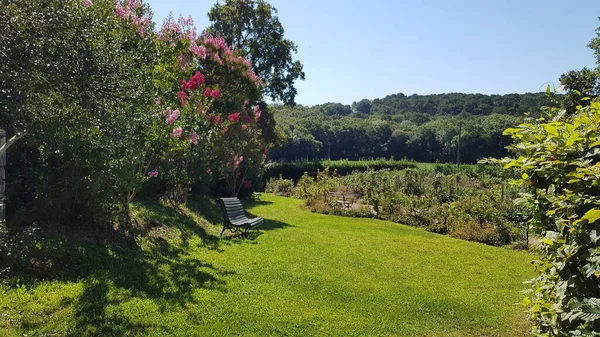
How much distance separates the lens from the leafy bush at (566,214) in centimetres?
189

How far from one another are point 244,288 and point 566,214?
4.23 meters

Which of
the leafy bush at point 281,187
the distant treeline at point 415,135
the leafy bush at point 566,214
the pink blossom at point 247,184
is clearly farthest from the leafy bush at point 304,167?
the distant treeline at point 415,135

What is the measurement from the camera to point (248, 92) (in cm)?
1439

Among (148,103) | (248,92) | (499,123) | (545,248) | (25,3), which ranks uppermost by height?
(499,123)

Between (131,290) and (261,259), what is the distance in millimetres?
2696

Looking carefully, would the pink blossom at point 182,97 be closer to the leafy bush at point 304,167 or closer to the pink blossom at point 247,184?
the pink blossom at point 247,184

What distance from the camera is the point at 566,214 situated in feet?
7.39

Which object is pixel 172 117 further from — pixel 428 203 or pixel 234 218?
pixel 428 203

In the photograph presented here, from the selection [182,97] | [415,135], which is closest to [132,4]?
[182,97]

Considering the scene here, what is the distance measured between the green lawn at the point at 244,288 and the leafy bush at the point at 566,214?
2.46 ft

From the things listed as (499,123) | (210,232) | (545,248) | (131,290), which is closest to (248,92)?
(210,232)

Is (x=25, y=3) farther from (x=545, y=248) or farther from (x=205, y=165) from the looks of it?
(x=205, y=165)

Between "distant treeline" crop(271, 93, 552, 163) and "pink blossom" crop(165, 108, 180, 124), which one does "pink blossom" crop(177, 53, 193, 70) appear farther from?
"distant treeline" crop(271, 93, 552, 163)

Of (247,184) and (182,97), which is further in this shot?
(247,184)
